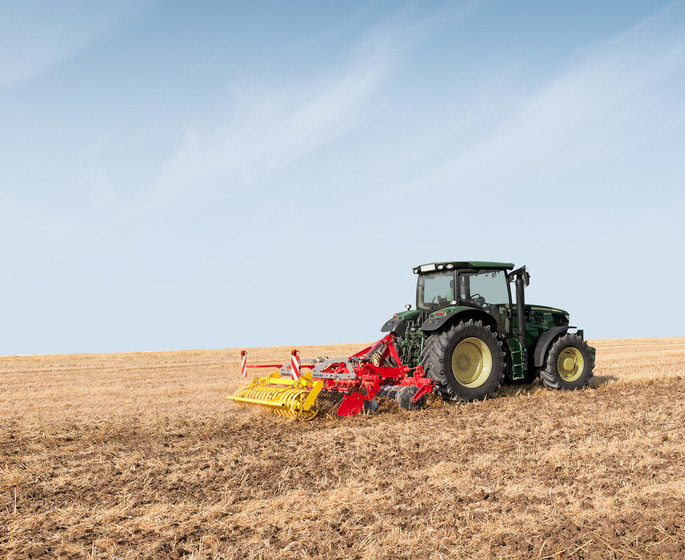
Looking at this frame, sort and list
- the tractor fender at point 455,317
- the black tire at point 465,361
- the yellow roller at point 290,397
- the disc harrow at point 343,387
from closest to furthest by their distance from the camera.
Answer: the yellow roller at point 290,397, the disc harrow at point 343,387, the black tire at point 465,361, the tractor fender at point 455,317

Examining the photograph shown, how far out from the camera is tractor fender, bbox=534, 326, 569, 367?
9789 millimetres

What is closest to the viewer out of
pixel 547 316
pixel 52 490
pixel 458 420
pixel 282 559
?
pixel 282 559

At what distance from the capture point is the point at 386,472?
5145mm

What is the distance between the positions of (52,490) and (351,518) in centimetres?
278

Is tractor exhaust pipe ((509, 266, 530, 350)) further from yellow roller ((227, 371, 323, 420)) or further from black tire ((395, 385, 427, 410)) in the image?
yellow roller ((227, 371, 323, 420))

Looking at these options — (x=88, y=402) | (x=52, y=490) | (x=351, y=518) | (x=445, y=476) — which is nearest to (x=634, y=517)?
(x=445, y=476)

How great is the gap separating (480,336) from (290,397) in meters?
3.11

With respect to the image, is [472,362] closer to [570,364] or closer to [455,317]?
[455,317]

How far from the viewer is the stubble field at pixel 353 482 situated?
12.1 feet

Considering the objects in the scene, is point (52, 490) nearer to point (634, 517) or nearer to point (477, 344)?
point (634, 517)

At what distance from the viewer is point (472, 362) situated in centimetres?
883

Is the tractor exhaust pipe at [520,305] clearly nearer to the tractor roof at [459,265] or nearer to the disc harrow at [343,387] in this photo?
the tractor roof at [459,265]

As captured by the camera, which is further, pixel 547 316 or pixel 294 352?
pixel 547 316

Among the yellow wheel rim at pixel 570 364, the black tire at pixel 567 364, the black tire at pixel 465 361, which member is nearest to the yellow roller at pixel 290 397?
the black tire at pixel 465 361
